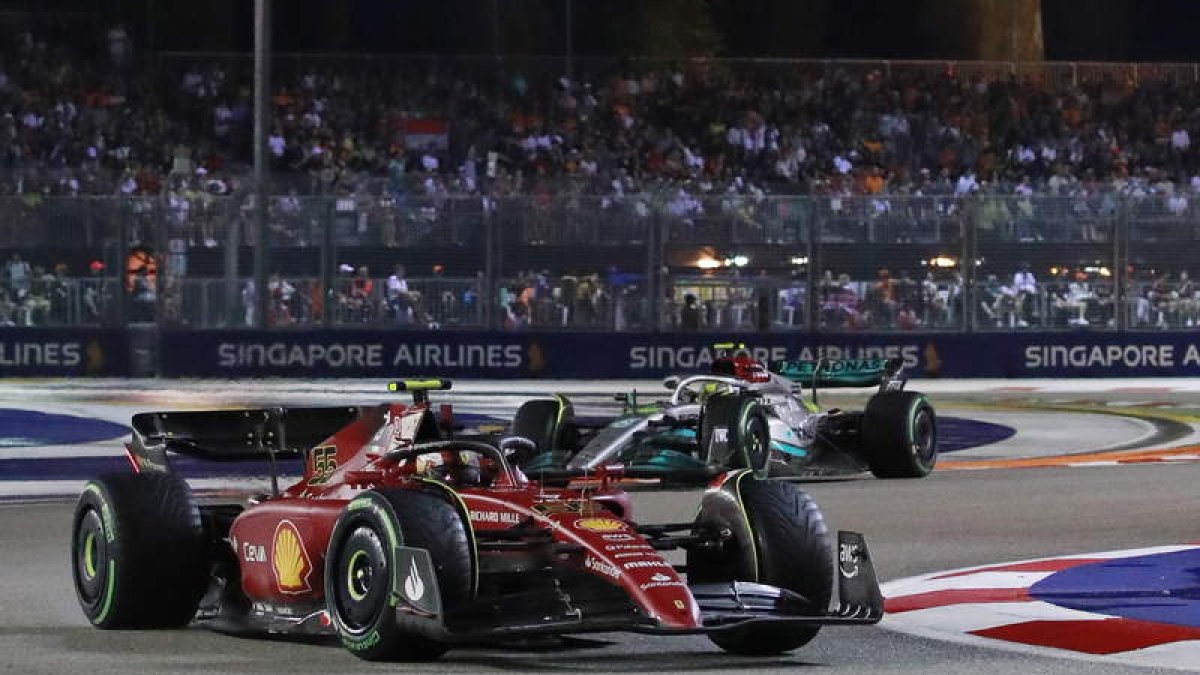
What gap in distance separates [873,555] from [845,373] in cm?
553

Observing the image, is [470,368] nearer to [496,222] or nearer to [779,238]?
[496,222]

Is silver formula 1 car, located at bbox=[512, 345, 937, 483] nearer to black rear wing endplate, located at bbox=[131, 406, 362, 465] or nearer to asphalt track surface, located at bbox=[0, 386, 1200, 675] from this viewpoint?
asphalt track surface, located at bbox=[0, 386, 1200, 675]

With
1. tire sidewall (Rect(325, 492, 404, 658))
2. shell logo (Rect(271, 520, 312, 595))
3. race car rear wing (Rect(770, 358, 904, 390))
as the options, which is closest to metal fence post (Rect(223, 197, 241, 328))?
race car rear wing (Rect(770, 358, 904, 390))

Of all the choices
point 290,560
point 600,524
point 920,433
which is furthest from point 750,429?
point 600,524

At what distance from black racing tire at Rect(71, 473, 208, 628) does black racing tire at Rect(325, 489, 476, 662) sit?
1147 mm

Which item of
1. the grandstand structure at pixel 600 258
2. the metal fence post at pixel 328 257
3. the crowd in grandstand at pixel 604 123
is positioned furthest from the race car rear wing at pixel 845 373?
the crowd in grandstand at pixel 604 123

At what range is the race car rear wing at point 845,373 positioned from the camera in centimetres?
1817

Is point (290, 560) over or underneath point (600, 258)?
underneath

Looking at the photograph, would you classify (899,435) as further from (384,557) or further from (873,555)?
(384,557)

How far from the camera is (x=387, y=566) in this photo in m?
8.51

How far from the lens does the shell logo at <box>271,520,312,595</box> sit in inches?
368

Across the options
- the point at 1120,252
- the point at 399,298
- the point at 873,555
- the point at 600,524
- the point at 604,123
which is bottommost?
the point at 873,555

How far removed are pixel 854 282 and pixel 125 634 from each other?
2289 cm

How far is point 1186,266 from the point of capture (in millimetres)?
32062
